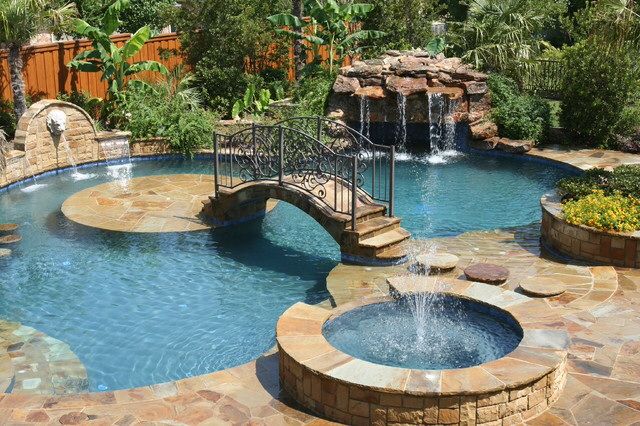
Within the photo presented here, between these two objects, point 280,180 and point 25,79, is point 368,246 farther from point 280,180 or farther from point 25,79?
point 25,79

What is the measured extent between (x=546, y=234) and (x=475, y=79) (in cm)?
863

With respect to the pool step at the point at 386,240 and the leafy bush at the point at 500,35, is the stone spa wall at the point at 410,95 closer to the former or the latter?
the leafy bush at the point at 500,35

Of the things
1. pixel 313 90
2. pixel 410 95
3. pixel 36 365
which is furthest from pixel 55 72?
pixel 36 365

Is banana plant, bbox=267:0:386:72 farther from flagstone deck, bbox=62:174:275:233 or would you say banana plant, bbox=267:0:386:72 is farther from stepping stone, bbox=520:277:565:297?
stepping stone, bbox=520:277:565:297

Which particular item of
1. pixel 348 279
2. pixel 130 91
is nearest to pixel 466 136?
pixel 130 91

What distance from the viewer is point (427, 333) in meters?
9.12

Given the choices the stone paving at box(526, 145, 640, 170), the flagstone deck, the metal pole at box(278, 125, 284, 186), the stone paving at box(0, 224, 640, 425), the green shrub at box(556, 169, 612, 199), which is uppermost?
the metal pole at box(278, 125, 284, 186)

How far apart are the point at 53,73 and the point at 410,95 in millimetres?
9513

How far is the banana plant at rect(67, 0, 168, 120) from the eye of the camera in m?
20.1

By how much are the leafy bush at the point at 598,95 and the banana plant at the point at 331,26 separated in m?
6.24

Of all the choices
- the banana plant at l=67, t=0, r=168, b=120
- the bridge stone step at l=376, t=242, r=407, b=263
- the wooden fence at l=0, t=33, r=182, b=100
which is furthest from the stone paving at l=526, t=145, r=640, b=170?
the wooden fence at l=0, t=33, r=182, b=100

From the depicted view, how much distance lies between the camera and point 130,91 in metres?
21.2

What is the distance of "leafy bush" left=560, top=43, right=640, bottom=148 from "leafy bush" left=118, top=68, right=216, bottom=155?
9.25 metres

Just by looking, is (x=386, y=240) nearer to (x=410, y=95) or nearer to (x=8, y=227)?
(x=8, y=227)
